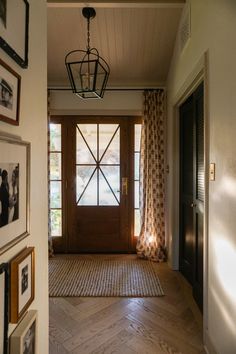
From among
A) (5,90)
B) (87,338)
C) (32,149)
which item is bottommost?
(87,338)

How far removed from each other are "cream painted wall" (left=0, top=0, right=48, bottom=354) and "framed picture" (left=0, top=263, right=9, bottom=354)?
153mm

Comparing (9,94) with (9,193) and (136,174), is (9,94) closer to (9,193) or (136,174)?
(9,193)

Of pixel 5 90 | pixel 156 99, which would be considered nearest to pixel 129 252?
pixel 156 99

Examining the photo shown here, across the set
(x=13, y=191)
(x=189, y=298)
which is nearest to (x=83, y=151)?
(x=189, y=298)

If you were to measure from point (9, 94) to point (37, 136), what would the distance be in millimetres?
356

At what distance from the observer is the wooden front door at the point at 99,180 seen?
4016mm

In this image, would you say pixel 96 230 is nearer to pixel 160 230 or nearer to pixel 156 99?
pixel 160 230

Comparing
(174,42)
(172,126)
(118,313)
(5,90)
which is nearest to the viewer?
(5,90)

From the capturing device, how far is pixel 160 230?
3.81 metres

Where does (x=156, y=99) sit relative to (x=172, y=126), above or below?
above

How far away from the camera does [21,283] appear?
104 centimetres

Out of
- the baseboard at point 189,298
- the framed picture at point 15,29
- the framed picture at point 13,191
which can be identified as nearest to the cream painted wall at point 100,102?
the baseboard at point 189,298

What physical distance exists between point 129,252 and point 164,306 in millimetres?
1551

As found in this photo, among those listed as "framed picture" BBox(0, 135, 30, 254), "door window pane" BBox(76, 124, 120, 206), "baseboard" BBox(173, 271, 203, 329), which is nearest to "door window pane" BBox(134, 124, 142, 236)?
"door window pane" BBox(76, 124, 120, 206)
